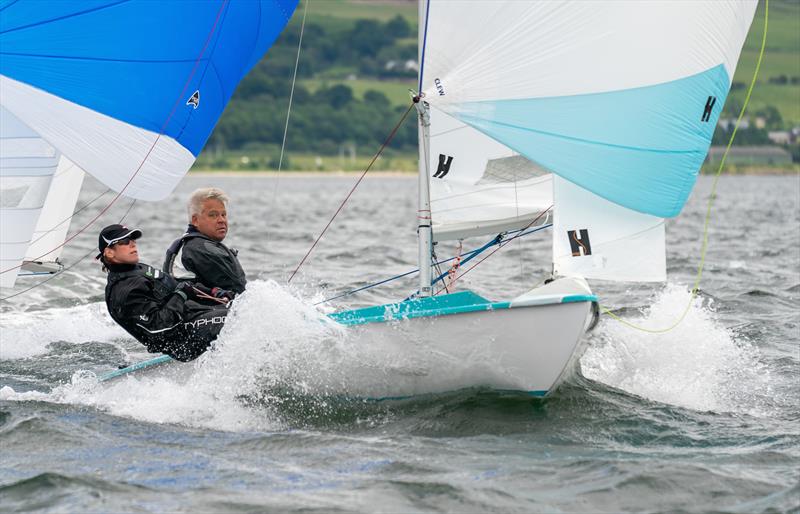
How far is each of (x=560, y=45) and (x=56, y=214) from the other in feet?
13.5

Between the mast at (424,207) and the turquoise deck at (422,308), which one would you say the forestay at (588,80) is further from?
the turquoise deck at (422,308)

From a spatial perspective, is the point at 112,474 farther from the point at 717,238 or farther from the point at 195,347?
the point at 717,238

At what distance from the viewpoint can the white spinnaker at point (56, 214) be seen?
8.27 meters

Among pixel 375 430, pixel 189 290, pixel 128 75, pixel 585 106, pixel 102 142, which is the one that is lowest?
pixel 375 430

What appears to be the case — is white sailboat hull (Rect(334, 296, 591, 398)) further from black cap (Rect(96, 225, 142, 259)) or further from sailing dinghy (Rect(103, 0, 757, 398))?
black cap (Rect(96, 225, 142, 259))

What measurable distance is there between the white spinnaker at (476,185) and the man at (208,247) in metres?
1.23

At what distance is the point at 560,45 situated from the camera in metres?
6.21

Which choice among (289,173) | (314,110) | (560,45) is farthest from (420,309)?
(314,110)

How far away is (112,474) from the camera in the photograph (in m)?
4.97

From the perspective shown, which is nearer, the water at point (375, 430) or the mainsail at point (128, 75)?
the water at point (375, 430)

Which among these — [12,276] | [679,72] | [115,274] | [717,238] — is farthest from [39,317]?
[717,238]

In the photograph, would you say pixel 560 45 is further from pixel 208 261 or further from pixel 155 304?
pixel 155 304

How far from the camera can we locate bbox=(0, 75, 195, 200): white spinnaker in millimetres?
6691

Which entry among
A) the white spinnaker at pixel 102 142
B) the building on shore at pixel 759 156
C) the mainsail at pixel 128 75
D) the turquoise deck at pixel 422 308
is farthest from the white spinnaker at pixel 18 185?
the building on shore at pixel 759 156
